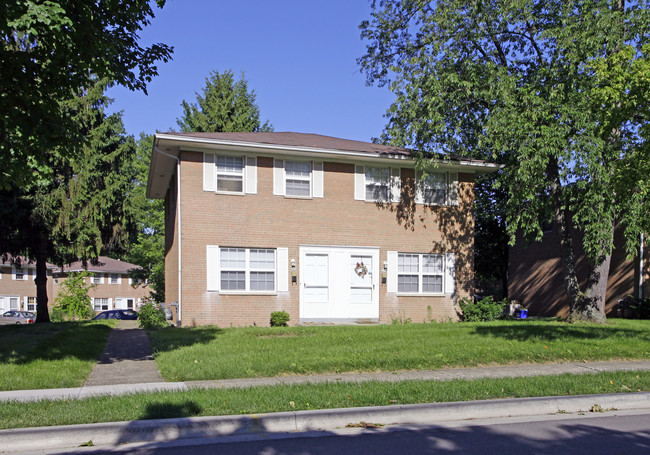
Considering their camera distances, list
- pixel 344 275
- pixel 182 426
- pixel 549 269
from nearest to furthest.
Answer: pixel 182 426
pixel 344 275
pixel 549 269

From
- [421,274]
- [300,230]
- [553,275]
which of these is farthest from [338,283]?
[553,275]

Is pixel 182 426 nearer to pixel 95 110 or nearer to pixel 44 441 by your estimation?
pixel 44 441

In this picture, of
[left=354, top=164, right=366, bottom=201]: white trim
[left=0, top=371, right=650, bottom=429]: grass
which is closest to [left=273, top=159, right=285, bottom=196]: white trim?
[left=354, top=164, right=366, bottom=201]: white trim

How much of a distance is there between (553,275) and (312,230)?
14.5 meters

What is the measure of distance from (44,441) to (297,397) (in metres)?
2.97

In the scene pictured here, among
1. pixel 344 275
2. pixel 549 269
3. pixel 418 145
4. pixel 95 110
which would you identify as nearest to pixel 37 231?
pixel 95 110

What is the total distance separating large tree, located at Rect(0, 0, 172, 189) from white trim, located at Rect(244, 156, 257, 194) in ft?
23.1

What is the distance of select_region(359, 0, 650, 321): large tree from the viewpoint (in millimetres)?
15992

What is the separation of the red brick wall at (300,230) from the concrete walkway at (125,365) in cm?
338

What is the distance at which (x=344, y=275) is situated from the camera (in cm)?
1827

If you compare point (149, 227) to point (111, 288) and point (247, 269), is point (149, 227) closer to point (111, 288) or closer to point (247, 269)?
point (111, 288)

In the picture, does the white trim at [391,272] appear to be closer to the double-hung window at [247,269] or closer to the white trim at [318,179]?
the white trim at [318,179]

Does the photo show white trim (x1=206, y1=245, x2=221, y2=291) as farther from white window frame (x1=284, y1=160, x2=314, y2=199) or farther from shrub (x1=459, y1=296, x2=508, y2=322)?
shrub (x1=459, y1=296, x2=508, y2=322)

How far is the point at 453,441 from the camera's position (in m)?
6.11
